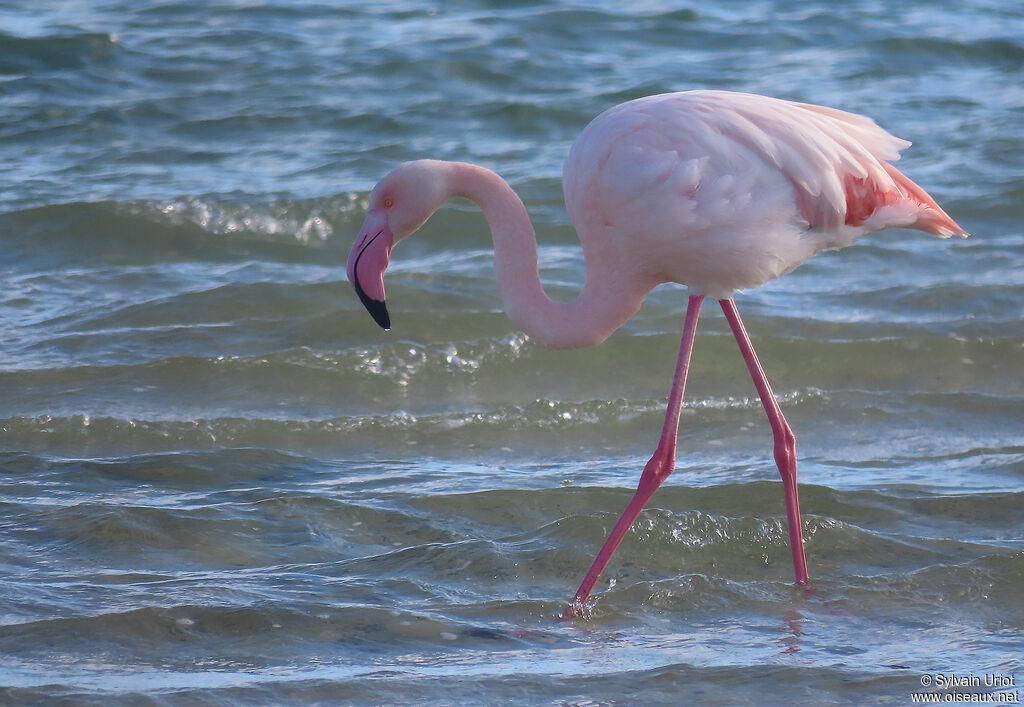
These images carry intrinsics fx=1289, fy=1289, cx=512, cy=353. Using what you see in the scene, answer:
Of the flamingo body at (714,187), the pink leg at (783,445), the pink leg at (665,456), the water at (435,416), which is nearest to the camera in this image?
the water at (435,416)

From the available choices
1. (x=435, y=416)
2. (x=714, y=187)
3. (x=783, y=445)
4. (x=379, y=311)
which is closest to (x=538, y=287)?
(x=379, y=311)

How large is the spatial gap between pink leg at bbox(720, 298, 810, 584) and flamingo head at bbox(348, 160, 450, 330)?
1101mm

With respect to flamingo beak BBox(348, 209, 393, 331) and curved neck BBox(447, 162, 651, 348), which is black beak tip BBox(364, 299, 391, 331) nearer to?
flamingo beak BBox(348, 209, 393, 331)

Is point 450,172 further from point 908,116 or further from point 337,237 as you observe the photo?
point 908,116

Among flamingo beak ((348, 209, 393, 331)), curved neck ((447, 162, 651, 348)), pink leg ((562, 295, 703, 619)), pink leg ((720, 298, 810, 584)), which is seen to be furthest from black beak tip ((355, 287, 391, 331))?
pink leg ((720, 298, 810, 584))

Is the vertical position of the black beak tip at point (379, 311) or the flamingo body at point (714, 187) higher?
the flamingo body at point (714, 187)

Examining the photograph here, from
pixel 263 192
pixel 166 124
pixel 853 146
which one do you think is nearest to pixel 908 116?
pixel 263 192

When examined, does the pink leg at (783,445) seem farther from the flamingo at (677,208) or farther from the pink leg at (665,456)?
the pink leg at (665,456)

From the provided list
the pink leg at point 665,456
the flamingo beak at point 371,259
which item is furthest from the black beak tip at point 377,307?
the pink leg at point 665,456

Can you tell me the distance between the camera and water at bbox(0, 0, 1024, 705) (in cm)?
378

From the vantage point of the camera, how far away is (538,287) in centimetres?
441

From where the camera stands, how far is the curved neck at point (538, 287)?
4.36m

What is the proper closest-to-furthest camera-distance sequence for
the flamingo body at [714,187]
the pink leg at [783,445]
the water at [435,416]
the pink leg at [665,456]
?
the water at [435,416], the flamingo body at [714,187], the pink leg at [665,456], the pink leg at [783,445]

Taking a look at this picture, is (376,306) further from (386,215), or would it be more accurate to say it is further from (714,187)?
(714,187)
